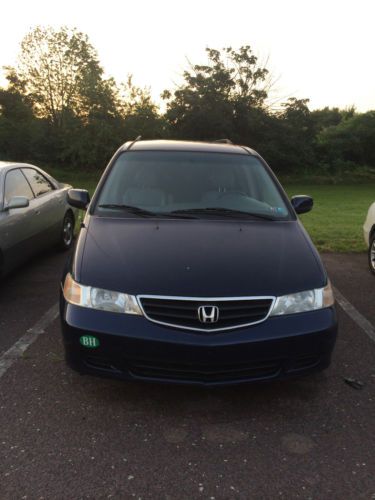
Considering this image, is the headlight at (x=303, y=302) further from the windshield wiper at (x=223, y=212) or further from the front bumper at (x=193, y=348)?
the windshield wiper at (x=223, y=212)

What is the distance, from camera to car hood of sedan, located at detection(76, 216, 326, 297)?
8.93 feet

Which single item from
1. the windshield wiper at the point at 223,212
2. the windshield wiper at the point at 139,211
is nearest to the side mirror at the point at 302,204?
the windshield wiper at the point at 223,212

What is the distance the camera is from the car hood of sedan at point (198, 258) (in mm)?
2721

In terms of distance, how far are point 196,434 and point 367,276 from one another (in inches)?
166

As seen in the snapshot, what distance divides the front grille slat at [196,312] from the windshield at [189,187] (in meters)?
1.10

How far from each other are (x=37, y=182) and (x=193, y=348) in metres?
4.49

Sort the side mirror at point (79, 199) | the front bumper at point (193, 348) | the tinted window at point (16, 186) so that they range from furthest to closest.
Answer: the tinted window at point (16, 186) < the side mirror at point (79, 199) < the front bumper at point (193, 348)

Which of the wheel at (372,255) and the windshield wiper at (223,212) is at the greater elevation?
the windshield wiper at (223,212)

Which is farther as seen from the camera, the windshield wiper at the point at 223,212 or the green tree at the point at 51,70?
the green tree at the point at 51,70

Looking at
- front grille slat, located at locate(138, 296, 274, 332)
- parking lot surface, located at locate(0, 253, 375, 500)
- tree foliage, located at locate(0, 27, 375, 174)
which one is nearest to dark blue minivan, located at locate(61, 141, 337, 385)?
front grille slat, located at locate(138, 296, 274, 332)

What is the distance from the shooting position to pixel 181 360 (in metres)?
2.59

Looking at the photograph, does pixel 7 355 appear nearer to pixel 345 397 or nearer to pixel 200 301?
pixel 200 301

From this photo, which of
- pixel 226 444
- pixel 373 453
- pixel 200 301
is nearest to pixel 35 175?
pixel 200 301

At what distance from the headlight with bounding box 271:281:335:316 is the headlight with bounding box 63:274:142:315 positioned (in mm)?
844
